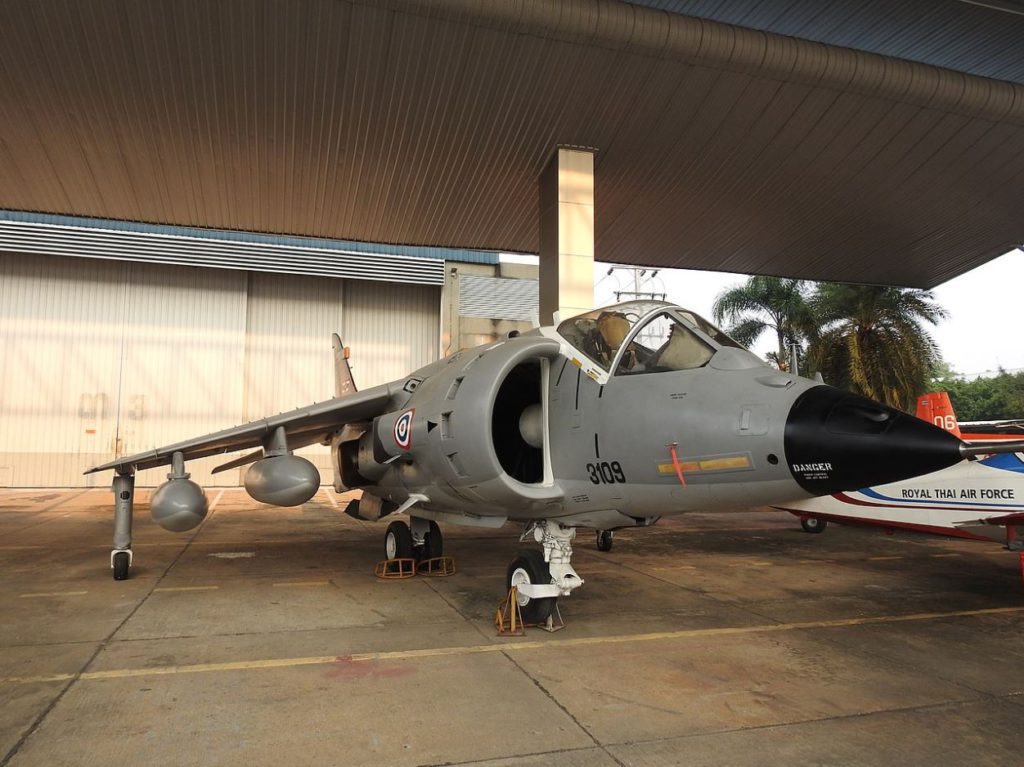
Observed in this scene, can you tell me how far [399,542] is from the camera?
8523 mm

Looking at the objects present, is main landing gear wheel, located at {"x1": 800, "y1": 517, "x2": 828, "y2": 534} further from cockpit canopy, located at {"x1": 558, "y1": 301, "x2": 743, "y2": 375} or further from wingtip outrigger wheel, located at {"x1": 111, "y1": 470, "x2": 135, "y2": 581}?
wingtip outrigger wheel, located at {"x1": 111, "y1": 470, "x2": 135, "y2": 581}

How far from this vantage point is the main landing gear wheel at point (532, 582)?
18.1 ft

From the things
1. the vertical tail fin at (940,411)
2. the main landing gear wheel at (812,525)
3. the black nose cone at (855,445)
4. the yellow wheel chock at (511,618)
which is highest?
the vertical tail fin at (940,411)

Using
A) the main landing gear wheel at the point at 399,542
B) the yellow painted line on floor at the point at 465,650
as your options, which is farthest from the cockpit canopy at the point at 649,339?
the main landing gear wheel at the point at 399,542

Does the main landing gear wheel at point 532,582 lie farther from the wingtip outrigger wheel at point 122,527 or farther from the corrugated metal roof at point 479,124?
the corrugated metal roof at point 479,124

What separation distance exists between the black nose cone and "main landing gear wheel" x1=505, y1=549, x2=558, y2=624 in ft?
7.95

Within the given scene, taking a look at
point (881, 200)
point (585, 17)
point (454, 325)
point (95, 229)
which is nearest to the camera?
point (585, 17)

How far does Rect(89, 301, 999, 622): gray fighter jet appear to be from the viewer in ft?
12.6

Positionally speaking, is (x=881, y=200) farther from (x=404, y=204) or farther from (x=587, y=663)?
(x=587, y=663)

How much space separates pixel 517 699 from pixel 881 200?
49.1 feet

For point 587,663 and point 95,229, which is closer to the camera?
point 587,663

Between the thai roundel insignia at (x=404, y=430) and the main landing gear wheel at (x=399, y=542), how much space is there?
2429 millimetres

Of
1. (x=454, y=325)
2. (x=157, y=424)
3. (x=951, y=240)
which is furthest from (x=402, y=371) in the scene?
(x=951, y=240)

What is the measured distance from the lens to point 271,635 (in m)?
5.47
